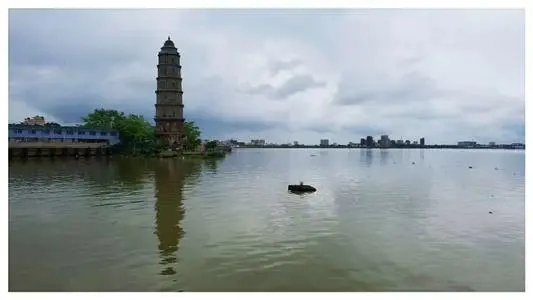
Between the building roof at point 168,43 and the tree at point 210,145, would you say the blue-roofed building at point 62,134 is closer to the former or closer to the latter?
the tree at point 210,145

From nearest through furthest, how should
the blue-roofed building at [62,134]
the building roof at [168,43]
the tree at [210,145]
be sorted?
the blue-roofed building at [62,134]
the building roof at [168,43]
the tree at [210,145]

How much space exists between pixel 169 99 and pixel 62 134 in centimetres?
1479

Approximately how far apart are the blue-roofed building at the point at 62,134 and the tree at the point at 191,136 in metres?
9.85

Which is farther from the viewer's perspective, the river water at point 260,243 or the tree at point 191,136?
the tree at point 191,136

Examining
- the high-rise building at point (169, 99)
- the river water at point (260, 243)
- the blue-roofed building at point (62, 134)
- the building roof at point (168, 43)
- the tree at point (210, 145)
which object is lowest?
the river water at point (260, 243)

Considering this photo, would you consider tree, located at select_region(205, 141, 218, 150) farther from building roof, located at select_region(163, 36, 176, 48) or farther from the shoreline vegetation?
building roof, located at select_region(163, 36, 176, 48)

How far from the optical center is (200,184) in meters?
25.2

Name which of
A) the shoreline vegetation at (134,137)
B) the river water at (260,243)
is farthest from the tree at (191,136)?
the river water at (260,243)

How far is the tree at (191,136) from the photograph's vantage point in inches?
2485

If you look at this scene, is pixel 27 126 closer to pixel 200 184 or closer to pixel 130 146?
pixel 130 146
